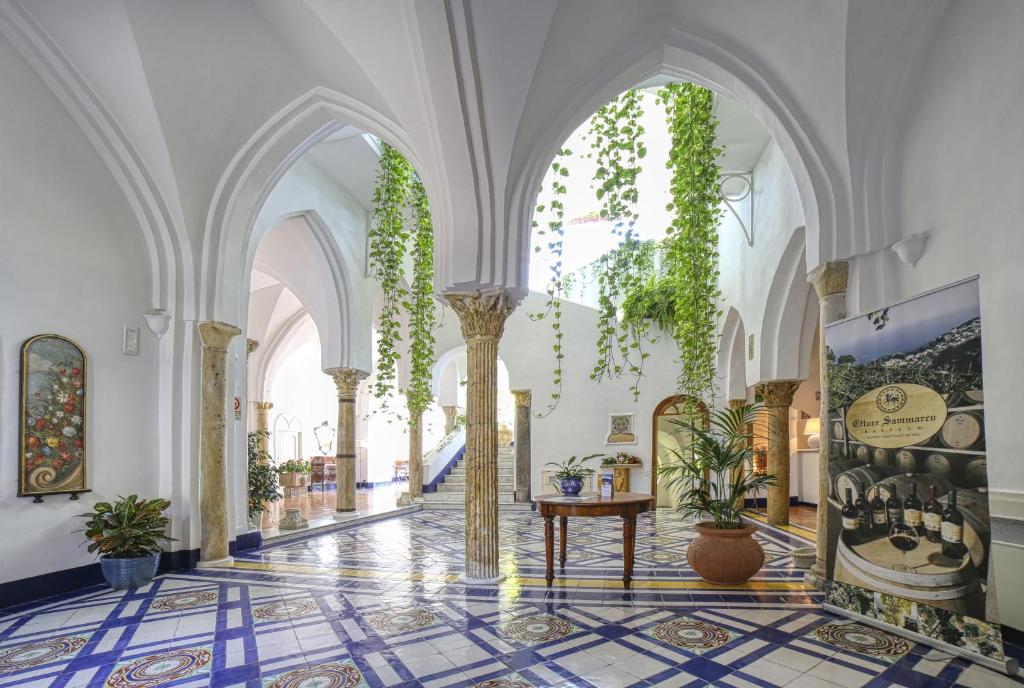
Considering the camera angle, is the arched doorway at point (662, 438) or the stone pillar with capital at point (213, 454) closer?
the stone pillar with capital at point (213, 454)

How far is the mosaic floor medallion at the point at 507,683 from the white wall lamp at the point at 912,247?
4142 millimetres

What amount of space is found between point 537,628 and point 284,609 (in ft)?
6.93

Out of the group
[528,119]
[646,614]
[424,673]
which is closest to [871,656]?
[646,614]

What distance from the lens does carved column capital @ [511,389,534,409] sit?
1305 cm

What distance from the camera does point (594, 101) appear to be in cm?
559

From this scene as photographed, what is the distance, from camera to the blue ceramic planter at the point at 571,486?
5.75 m

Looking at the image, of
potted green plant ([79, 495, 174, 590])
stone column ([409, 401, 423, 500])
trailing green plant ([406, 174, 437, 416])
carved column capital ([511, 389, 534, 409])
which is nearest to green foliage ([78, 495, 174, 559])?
potted green plant ([79, 495, 174, 590])

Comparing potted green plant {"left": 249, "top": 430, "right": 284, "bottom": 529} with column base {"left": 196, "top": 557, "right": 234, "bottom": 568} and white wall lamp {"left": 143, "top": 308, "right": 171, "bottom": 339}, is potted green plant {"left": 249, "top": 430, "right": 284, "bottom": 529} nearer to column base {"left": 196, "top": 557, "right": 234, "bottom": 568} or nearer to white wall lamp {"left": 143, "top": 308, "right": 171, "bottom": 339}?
column base {"left": 196, "top": 557, "right": 234, "bottom": 568}

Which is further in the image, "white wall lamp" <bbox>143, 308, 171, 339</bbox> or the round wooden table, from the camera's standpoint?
"white wall lamp" <bbox>143, 308, 171, 339</bbox>

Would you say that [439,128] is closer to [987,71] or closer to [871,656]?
[987,71]

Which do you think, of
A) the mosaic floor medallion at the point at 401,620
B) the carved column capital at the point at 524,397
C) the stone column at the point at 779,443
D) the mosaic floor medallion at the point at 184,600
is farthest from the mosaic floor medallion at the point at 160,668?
the carved column capital at the point at 524,397

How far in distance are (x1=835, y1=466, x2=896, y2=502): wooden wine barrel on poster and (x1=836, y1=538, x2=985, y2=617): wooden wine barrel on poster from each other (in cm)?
34

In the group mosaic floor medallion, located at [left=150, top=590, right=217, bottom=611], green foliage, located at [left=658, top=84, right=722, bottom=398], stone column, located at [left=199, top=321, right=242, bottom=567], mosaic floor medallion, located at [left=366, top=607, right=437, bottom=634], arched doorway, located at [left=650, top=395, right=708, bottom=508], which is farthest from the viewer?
arched doorway, located at [left=650, top=395, right=708, bottom=508]

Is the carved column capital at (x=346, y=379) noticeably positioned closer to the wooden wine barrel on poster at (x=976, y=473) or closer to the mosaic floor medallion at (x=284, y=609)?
the mosaic floor medallion at (x=284, y=609)
